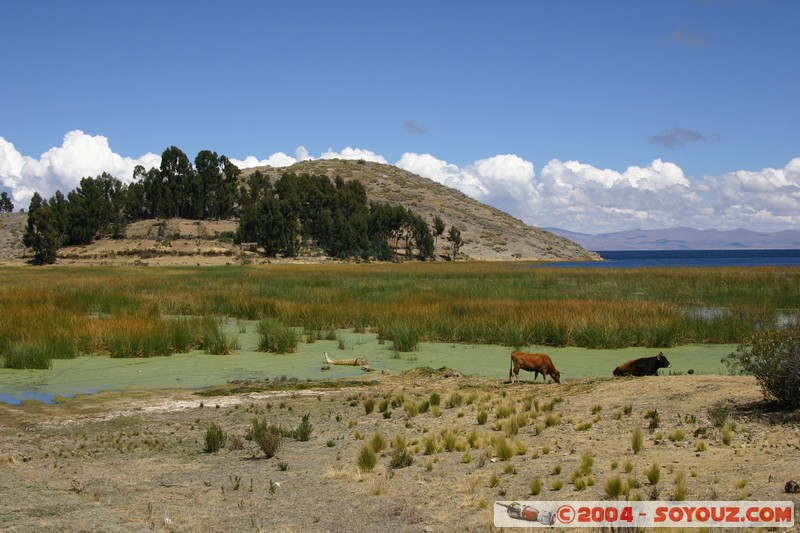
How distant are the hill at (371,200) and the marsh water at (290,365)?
59.6 m

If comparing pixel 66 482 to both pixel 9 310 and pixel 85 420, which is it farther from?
pixel 9 310

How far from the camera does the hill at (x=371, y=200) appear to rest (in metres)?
82.1

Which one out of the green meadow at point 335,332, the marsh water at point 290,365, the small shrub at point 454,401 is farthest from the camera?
the green meadow at point 335,332

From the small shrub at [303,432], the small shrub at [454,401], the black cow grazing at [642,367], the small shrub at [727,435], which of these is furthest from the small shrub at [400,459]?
the black cow grazing at [642,367]

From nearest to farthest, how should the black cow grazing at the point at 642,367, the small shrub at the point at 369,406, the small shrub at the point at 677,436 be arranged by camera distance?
the small shrub at the point at 677,436
the small shrub at the point at 369,406
the black cow grazing at the point at 642,367

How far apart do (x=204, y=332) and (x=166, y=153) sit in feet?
275

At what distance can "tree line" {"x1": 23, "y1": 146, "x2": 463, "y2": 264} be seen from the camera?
8856 cm

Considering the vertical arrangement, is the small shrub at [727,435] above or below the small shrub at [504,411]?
above

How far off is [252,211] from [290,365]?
71594 millimetres

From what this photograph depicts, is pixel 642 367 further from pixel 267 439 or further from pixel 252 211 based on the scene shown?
pixel 252 211

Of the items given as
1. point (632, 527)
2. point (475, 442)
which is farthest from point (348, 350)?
point (632, 527)

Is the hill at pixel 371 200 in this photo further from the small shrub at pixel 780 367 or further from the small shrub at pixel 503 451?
the small shrub at pixel 780 367

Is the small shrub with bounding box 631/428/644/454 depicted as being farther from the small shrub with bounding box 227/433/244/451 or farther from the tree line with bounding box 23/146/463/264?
the tree line with bounding box 23/146/463/264

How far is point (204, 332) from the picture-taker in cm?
2114
